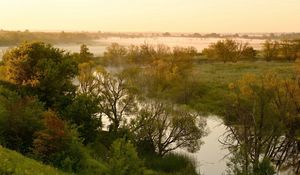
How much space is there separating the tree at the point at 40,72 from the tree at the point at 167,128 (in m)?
7.84

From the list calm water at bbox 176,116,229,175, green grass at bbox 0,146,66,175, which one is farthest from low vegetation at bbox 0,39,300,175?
green grass at bbox 0,146,66,175

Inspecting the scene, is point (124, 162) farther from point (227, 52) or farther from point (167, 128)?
point (227, 52)

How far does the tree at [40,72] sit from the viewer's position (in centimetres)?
4066

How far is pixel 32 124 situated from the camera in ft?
98.2

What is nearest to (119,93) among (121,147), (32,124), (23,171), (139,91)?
(139,91)

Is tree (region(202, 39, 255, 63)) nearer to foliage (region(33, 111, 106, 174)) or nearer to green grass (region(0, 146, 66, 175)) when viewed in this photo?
foliage (region(33, 111, 106, 174))

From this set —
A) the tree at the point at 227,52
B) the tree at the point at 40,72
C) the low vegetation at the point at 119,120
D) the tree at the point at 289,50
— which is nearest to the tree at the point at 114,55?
the tree at the point at 227,52

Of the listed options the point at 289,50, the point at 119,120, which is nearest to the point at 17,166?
the point at 119,120

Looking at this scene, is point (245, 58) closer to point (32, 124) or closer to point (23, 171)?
point (32, 124)

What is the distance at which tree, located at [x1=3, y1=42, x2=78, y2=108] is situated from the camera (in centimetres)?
4066

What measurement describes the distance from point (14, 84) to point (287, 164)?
90.5ft

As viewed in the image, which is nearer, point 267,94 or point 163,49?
point 267,94

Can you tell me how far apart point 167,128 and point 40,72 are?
13.5 metres

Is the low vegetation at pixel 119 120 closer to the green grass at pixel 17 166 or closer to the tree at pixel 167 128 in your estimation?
the tree at pixel 167 128
